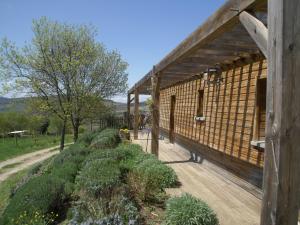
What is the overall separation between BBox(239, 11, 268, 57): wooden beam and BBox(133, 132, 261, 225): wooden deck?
2683 mm

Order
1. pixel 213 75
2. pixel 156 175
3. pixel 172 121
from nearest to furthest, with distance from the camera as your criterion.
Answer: pixel 156 175
pixel 213 75
pixel 172 121

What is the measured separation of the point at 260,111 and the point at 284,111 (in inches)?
126

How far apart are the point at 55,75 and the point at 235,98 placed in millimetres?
10856

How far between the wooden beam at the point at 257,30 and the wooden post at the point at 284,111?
0.52 feet

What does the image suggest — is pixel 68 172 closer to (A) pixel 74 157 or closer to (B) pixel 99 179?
(A) pixel 74 157

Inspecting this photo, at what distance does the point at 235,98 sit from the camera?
5902 millimetres

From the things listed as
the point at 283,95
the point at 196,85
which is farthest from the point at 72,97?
the point at 283,95

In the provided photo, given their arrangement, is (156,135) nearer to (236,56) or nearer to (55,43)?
(236,56)

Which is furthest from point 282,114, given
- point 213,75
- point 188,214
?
point 213,75

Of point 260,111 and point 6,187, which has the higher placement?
point 260,111

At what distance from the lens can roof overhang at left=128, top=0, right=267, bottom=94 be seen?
2924mm

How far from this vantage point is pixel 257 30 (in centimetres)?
239

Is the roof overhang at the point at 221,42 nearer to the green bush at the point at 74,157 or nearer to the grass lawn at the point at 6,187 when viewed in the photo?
the green bush at the point at 74,157

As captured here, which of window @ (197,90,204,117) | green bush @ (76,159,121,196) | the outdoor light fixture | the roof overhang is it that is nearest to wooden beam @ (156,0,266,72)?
the roof overhang
